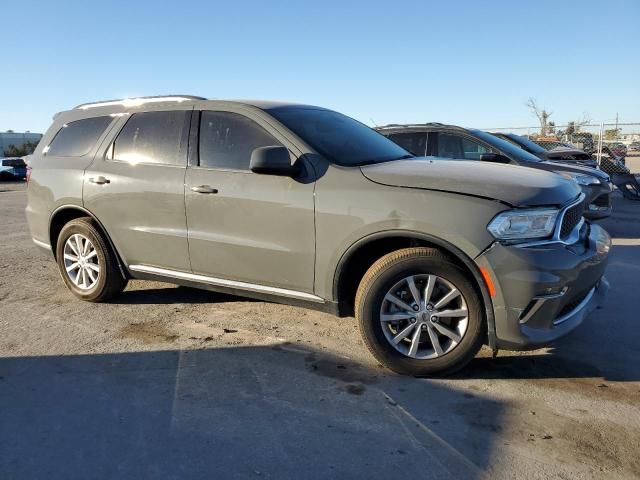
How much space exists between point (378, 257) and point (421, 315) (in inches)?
21.1

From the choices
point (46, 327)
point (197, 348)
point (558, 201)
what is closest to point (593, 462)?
point (558, 201)

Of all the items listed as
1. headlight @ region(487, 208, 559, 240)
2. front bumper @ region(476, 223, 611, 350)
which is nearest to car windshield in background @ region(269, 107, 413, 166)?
headlight @ region(487, 208, 559, 240)

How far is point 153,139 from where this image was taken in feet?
15.5

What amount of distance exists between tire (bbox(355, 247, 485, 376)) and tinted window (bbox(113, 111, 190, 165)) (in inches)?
78.8

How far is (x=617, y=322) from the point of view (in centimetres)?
452

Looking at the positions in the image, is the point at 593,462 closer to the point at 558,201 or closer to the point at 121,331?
the point at 558,201

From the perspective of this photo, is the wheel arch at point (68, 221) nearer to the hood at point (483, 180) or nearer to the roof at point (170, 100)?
the roof at point (170, 100)

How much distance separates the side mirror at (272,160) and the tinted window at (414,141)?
502cm

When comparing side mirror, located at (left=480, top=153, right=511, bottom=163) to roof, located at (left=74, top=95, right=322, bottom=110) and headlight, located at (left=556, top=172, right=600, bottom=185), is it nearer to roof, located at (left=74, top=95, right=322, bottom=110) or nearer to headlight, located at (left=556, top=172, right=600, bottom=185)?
headlight, located at (left=556, top=172, right=600, bottom=185)

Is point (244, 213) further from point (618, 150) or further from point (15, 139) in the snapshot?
point (15, 139)

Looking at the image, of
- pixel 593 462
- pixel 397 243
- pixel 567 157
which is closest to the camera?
pixel 593 462

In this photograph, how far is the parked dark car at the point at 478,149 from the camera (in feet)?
26.2

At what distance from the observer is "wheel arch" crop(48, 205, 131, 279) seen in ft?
16.4

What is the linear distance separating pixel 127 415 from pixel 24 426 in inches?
21.7
